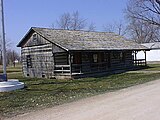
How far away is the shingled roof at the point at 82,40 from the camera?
89.2 feet

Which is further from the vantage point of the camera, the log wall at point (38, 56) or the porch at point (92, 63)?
the log wall at point (38, 56)

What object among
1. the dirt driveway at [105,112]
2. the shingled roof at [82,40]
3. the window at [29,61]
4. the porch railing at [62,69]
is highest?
the shingled roof at [82,40]

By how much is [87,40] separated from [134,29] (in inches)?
2287

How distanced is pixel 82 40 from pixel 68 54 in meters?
3.22

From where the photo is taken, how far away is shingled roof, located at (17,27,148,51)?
27.2 m

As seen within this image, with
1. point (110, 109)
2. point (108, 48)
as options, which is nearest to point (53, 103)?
point (110, 109)

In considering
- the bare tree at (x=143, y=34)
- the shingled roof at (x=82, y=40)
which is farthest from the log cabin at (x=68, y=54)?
the bare tree at (x=143, y=34)

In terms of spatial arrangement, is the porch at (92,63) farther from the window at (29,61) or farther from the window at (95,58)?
the window at (29,61)

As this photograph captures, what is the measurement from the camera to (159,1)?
159ft

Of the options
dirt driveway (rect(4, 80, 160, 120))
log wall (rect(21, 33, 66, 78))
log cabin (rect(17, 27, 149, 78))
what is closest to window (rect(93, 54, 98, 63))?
log cabin (rect(17, 27, 149, 78))

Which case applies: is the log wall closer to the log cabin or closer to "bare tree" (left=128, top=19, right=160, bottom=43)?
the log cabin

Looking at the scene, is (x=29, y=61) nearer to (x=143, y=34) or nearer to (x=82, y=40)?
(x=82, y=40)

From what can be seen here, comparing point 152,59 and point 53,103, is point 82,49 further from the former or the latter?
point 152,59

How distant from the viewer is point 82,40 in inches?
1176
